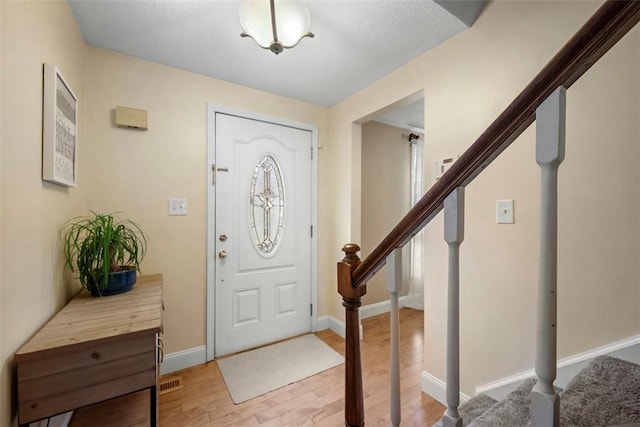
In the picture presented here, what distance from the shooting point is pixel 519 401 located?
985mm

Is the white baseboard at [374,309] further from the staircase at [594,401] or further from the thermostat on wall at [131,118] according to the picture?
the thermostat on wall at [131,118]

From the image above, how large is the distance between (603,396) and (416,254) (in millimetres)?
2706

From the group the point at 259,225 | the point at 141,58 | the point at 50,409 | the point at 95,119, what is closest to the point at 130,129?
the point at 95,119

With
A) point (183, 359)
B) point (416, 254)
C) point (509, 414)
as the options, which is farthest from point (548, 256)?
point (416, 254)

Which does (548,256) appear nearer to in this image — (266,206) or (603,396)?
(603,396)

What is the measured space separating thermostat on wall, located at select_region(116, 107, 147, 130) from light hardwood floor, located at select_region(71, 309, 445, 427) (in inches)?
72.9

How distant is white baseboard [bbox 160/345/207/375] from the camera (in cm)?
199

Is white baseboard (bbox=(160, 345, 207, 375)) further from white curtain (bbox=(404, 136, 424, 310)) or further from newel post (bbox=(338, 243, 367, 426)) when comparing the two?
white curtain (bbox=(404, 136, 424, 310))

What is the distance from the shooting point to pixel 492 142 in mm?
548

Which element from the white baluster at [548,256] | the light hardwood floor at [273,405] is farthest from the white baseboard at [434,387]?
the white baluster at [548,256]

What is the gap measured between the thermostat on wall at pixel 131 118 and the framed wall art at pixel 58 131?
315 mm

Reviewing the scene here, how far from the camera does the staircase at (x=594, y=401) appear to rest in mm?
708

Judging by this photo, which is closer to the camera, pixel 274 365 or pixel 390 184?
pixel 274 365

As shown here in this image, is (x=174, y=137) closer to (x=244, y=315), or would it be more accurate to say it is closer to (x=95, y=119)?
(x=95, y=119)
